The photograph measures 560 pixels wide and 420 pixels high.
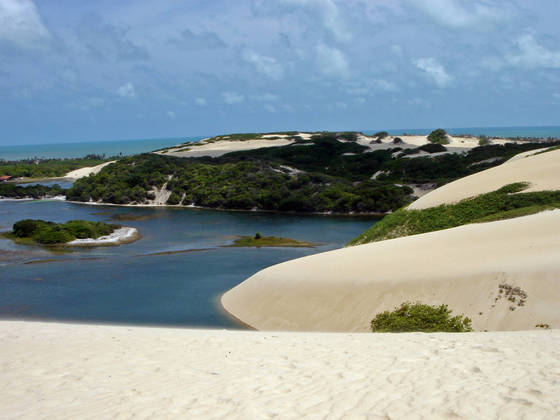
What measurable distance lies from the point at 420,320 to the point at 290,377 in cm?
695

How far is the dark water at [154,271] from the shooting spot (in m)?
22.3

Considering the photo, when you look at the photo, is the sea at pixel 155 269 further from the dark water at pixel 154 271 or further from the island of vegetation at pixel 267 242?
the island of vegetation at pixel 267 242

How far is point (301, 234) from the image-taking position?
48.1 metres

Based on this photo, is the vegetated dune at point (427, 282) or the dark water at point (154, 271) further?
the dark water at point (154, 271)

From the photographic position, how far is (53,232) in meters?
42.8

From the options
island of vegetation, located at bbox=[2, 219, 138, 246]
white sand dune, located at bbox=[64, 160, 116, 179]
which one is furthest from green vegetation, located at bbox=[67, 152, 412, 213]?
white sand dune, located at bbox=[64, 160, 116, 179]

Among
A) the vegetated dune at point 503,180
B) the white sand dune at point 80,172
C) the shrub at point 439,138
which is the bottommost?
the vegetated dune at point 503,180

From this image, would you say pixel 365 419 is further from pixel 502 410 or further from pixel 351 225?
pixel 351 225

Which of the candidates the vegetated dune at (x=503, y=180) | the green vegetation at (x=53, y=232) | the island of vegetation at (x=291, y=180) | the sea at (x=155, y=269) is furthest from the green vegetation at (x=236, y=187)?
the vegetated dune at (x=503, y=180)

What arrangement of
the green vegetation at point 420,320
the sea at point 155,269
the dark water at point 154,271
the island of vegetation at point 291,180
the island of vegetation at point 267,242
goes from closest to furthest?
the green vegetation at point 420,320 < the sea at point 155,269 < the dark water at point 154,271 < the island of vegetation at point 267,242 < the island of vegetation at point 291,180

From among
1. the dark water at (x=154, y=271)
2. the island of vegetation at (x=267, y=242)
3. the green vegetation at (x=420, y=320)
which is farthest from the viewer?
the island of vegetation at (x=267, y=242)

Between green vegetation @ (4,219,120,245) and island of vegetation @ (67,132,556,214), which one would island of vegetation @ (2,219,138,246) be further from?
island of vegetation @ (67,132,556,214)

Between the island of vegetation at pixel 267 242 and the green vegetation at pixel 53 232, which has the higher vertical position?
the green vegetation at pixel 53 232

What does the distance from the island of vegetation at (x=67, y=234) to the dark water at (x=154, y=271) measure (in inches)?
61.6
